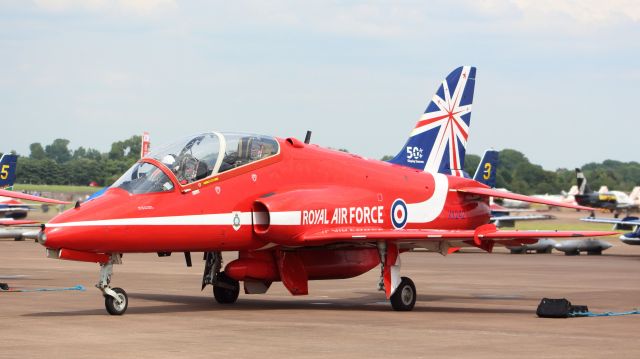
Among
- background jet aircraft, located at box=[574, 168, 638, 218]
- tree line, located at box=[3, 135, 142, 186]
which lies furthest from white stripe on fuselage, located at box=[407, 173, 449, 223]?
tree line, located at box=[3, 135, 142, 186]

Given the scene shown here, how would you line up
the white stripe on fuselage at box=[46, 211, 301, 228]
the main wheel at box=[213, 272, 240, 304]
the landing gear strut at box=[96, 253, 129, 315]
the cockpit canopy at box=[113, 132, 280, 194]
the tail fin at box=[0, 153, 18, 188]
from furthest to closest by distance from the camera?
1. the tail fin at box=[0, 153, 18, 188]
2. the main wheel at box=[213, 272, 240, 304]
3. the cockpit canopy at box=[113, 132, 280, 194]
4. the landing gear strut at box=[96, 253, 129, 315]
5. the white stripe on fuselage at box=[46, 211, 301, 228]

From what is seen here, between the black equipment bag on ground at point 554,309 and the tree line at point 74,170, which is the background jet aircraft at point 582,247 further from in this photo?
the tree line at point 74,170

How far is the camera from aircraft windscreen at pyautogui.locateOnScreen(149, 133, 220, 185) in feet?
56.4

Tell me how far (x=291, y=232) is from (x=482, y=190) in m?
5.41

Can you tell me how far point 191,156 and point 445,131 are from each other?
7292mm

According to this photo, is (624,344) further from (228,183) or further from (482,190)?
(482,190)

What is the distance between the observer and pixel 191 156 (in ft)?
57.2

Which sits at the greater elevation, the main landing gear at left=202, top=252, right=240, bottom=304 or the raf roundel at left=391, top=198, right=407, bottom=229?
the raf roundel at left=391, top=198, right=407, bottom=229

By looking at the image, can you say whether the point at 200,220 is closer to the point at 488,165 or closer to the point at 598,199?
the point at 488,165

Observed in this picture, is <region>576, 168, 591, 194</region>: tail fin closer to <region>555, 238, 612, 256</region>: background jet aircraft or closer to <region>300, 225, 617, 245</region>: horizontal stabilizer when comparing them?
<region>555, 238, 612, 256</region>: background jet aircraft

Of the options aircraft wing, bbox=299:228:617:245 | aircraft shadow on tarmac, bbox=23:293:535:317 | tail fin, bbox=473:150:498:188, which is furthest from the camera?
tail fin, bbox=473:150:498:188

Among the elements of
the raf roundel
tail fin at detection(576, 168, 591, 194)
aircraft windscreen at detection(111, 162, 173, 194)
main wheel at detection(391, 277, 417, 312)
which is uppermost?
tail fin at detection(576, 168, 591, 194)

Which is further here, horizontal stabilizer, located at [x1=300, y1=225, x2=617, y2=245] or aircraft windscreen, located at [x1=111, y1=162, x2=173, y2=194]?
horizontal stabilizer, located at [x1=300, y1=225, x2=617, y2=245]

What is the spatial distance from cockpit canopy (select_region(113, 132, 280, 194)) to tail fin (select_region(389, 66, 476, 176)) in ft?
15.7
